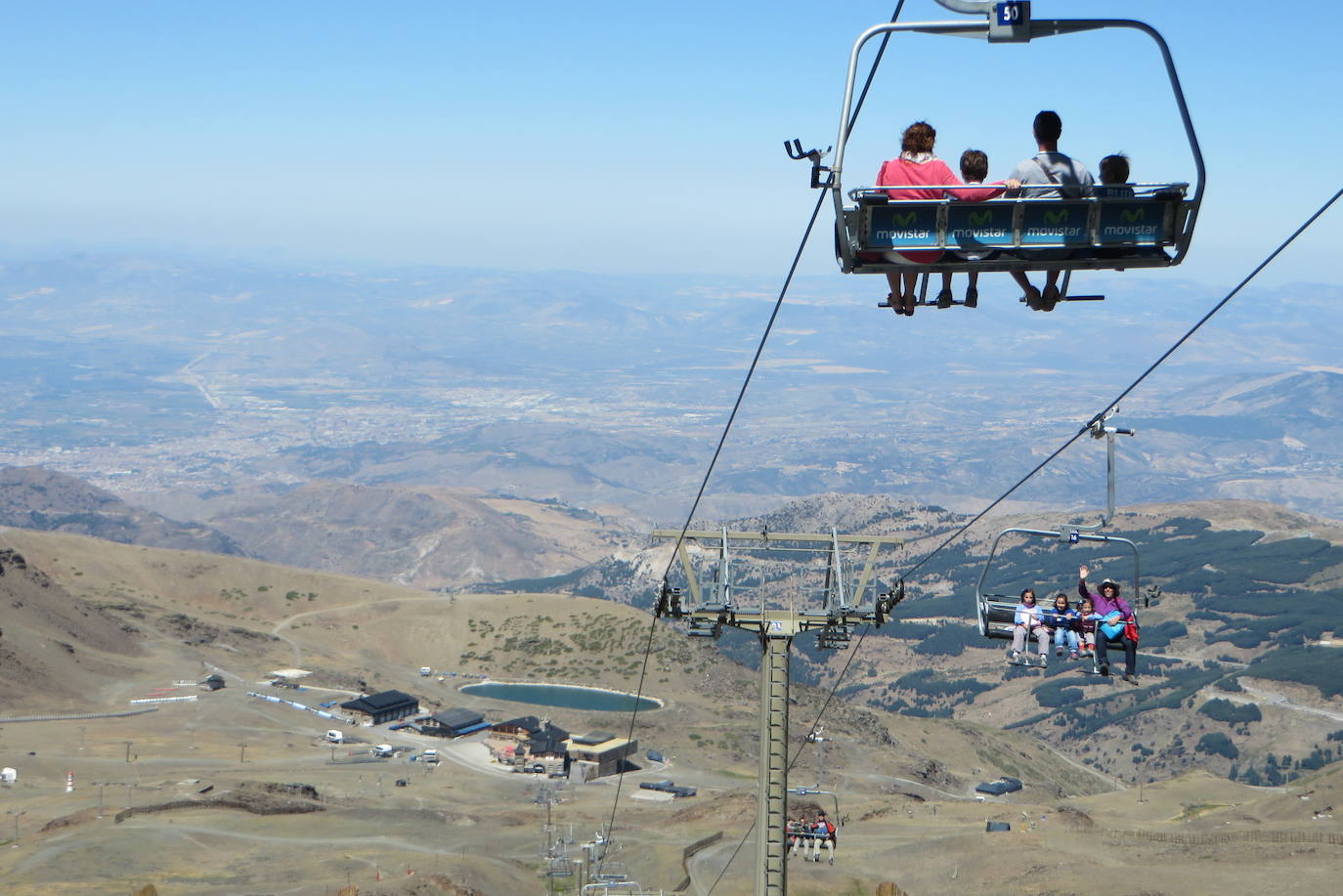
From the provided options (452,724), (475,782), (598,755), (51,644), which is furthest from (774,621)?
(51,644)

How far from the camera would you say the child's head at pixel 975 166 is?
38.2 feet

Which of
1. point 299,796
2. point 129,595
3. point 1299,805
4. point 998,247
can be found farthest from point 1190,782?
point 129,595

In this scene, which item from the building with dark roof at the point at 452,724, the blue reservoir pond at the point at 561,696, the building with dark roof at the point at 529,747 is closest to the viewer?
the building with dark roof at the point at 529,747

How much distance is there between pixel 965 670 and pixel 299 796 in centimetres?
12617

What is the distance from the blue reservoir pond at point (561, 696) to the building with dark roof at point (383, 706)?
11893 mm

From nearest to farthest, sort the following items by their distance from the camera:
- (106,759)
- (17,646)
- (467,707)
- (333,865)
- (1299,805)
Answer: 1. (333,865)
2. (1299,805)
3. (106,759)
4. (17,646)
5. (467,707)

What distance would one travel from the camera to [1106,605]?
801 inches

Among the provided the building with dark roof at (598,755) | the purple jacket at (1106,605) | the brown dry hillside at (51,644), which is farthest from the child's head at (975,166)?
the brown dry hillside at (51,644)

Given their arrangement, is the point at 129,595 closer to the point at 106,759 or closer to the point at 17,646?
the point at 17,646

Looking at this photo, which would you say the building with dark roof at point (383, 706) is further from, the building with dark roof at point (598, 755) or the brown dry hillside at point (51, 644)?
the building with dark roof at point (598, 755)

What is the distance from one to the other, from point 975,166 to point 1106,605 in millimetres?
10695

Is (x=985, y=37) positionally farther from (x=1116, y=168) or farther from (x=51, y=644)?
(x=51, y=644)

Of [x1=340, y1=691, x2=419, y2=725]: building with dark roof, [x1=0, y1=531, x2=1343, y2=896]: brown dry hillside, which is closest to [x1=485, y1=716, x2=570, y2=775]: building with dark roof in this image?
[x1=0, y1=531, x2=1343, y2=896]: brown dry hillside

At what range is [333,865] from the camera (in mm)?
45781
